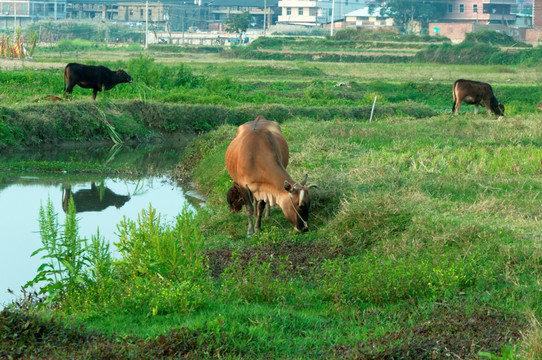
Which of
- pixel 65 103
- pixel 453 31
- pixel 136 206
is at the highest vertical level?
pixel 453 31

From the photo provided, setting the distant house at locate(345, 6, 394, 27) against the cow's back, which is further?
the distant house at locate(345, 6, 394, 27)

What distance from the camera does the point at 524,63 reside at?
4506cm

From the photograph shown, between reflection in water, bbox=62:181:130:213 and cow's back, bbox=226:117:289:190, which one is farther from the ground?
cow's back, bbox=226:117:289:190

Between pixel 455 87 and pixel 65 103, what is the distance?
36.2 feet

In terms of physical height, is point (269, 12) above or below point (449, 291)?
above

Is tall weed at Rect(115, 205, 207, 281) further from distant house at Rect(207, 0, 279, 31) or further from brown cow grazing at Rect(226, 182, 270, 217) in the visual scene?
distant house at Rect(207, 0, 279, 31)

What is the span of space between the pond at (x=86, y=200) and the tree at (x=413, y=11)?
64.8m

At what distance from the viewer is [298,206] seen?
27.8ft

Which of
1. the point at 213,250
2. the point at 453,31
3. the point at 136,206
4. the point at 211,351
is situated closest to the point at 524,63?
the point at 453,31

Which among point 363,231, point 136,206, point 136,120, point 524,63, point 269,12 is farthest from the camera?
point 269,12

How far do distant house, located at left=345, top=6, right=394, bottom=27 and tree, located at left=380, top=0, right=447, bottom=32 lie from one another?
35.4 inches

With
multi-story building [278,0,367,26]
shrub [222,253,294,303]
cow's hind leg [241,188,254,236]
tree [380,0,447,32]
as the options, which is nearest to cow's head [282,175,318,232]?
cow's hind leg [241,188,254,236]

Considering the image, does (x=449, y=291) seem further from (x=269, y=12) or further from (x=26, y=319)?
(x=269, y=12)

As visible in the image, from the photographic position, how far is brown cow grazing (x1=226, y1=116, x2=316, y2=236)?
8523mm
